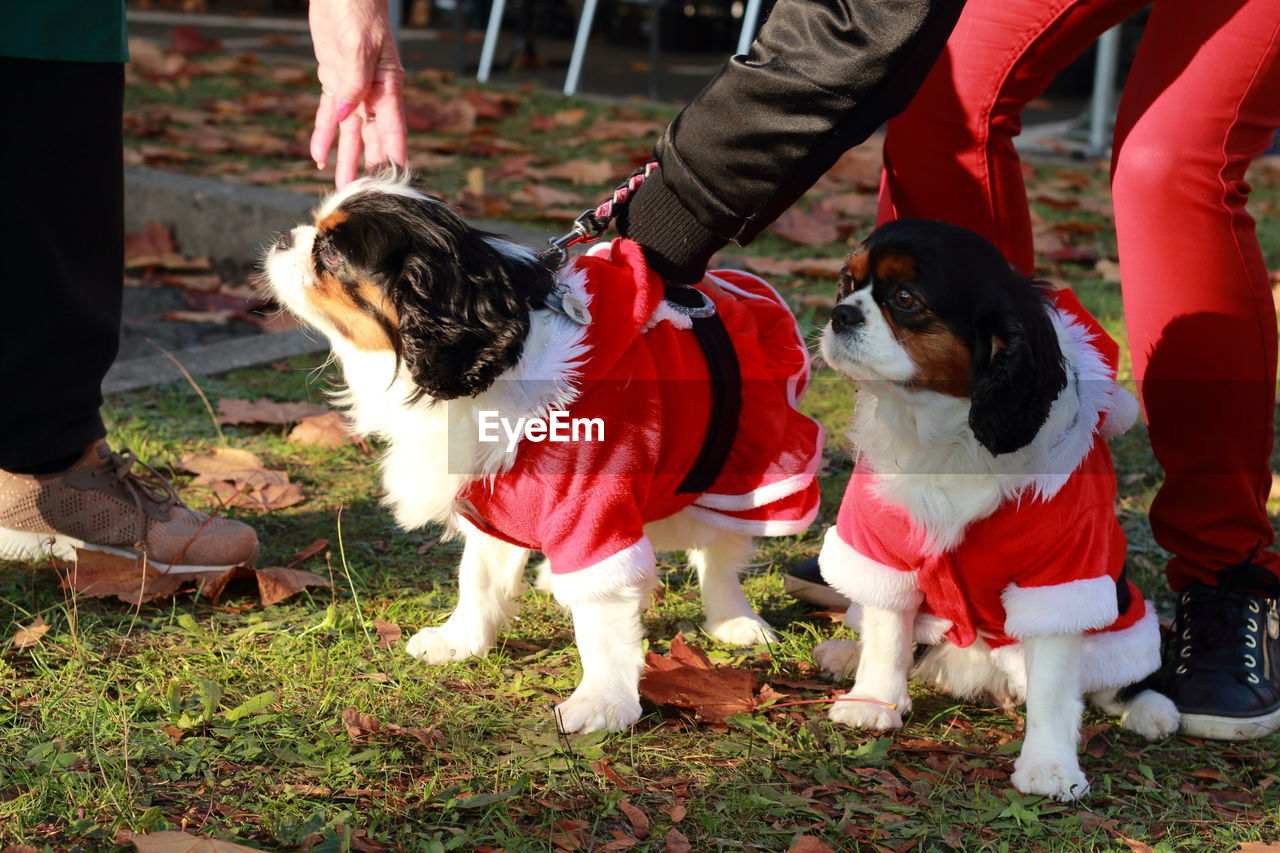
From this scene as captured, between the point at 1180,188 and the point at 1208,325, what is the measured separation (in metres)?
0.29

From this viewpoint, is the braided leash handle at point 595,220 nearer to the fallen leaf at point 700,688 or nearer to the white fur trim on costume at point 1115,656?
the fallen leaf at point 700,688

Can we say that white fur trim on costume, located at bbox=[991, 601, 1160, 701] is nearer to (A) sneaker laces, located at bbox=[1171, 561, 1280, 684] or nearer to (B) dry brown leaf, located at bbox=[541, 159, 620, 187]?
(A) sneaker laces, located at bbox=[1171, 561, 1280, 684]

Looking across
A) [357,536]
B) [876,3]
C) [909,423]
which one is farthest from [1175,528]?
[357,536]

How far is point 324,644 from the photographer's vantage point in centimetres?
265

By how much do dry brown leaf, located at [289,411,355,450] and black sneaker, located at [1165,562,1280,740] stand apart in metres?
2.28

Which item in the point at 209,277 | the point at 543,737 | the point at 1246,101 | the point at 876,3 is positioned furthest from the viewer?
the point at 209,277

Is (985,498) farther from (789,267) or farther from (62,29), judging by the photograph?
(789,267)

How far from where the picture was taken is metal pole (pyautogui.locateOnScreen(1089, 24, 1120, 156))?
876cm

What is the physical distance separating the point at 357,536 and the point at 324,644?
603 mm

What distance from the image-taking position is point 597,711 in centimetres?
238

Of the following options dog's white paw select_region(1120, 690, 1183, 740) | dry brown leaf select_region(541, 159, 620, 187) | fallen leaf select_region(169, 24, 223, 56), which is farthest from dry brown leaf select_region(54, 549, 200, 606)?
fallen leaf select_region(169, 24, 223, 56)

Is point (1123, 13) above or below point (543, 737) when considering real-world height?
above

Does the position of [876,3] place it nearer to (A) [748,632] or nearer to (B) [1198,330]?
(B) [1198,330]

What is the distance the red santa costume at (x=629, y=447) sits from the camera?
234 cm
